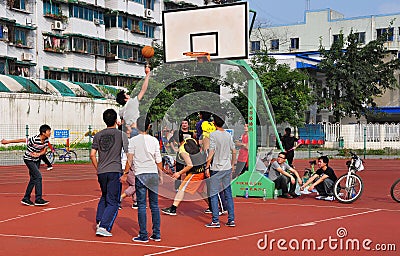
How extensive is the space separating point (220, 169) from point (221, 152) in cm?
29

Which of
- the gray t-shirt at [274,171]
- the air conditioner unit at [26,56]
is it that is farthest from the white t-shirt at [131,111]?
the air conditioner unit at [26,56]

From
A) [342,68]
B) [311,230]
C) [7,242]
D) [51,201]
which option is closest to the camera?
[7,242]

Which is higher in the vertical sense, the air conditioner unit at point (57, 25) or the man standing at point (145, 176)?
the air conditioner unit at point (57, 25)

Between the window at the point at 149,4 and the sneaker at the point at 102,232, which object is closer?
the sneaker at the point at 102,232

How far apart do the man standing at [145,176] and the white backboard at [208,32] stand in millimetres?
4903

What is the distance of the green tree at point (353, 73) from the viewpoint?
41781mm

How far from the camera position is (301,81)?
3862 cm

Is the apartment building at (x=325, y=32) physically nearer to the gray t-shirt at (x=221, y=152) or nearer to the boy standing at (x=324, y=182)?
the boy standing at (x=324, y=182)

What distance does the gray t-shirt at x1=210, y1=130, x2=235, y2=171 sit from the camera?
9.46 m

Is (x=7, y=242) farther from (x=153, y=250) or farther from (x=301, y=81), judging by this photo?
(x=301, y=81)

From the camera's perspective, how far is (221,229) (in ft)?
30.0

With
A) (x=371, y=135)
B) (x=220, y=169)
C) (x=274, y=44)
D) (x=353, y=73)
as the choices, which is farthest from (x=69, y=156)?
(x=274, y=44)

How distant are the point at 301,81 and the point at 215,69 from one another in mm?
13215

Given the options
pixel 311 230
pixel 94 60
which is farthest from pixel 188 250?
pixel 94 60
